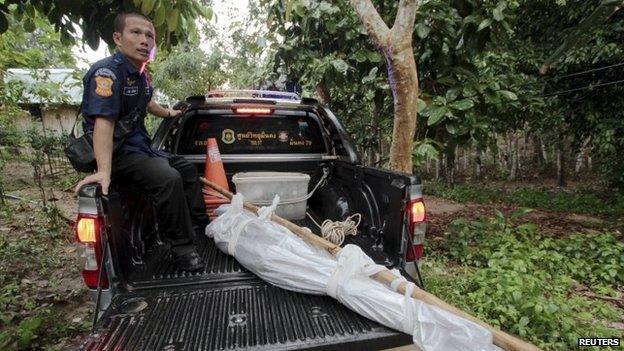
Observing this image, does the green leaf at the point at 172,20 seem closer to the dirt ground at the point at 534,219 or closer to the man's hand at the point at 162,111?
the man's hand at the point at 162,111

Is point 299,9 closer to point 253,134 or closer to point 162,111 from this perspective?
point 253,134

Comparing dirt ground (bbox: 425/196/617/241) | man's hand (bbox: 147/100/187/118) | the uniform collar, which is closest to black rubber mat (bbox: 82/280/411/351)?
the uniform collar

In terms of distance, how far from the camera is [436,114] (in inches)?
152

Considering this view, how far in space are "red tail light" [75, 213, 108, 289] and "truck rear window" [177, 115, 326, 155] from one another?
1.77 metres

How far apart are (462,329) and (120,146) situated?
223 centimetres

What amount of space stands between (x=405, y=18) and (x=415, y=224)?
2.00m

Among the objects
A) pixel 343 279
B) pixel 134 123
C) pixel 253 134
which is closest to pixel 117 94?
pixel 134 123

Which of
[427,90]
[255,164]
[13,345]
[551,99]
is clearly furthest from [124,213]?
[551,99]

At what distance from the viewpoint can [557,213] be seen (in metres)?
8.45

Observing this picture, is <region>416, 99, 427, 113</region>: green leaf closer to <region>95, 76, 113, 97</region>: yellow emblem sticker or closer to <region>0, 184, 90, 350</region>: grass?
<region>95, 76, 113, 97</region>: yellow emblem sticker

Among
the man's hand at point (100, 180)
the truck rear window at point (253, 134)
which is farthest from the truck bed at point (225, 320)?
the truck rear window at point (253, 134)

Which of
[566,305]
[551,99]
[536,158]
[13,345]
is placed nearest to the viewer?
[13,345]

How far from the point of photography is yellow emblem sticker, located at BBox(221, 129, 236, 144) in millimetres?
3676

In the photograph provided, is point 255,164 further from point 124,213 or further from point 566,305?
point 566,305
